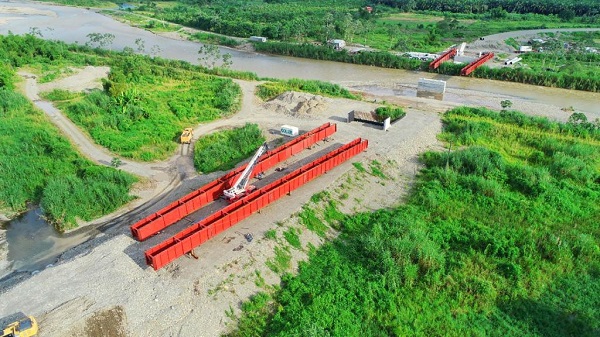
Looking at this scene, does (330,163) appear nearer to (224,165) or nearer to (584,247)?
(224,165)

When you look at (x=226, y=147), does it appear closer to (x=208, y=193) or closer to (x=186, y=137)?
(x=186, y=137)

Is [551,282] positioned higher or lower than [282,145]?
lower

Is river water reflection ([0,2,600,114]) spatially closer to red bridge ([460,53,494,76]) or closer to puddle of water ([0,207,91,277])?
red bridge ([460,53,494,76])

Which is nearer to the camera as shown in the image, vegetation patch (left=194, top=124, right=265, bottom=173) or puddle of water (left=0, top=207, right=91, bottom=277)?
puddle of water (left=0, top=207, right=91, bottom=277)

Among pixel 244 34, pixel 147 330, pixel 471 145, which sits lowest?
pixel 147 330

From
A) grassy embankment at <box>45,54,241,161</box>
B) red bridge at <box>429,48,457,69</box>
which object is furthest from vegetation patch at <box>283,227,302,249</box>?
red bridge at <box>429,48,457,69</box>

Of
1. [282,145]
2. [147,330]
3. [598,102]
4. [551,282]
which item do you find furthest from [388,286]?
[598,102]

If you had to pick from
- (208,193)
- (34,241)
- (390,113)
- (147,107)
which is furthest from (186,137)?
(390,113)
